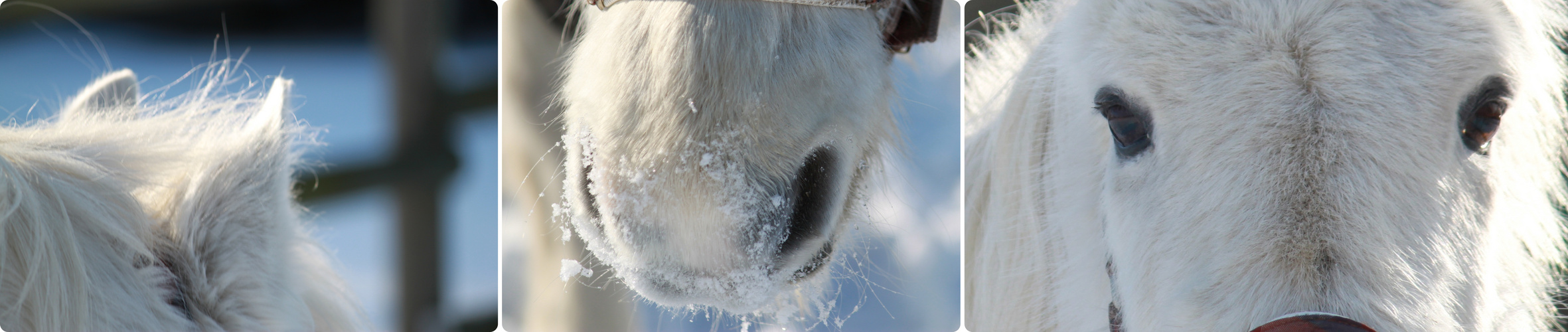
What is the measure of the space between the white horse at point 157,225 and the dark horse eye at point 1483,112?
1.12m

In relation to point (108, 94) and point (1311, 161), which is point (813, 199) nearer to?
point (1311, 161)

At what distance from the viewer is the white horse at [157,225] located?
23.5 inches

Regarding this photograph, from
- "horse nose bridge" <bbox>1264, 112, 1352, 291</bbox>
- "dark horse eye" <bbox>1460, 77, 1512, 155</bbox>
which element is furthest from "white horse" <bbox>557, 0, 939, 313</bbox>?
"dark horse eye" <bbox>1460, 77, 1512, 155</bbox>

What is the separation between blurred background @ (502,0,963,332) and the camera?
1.02m

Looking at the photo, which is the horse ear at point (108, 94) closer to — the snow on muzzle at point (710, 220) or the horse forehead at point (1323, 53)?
the snow on muzzle at point (710, 220)

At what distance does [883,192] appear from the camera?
37.6 inches

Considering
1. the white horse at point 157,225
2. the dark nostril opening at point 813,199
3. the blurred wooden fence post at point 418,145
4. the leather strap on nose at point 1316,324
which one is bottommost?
the blurred wooden fence post at point 418,145

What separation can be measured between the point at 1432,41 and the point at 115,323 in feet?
3.70

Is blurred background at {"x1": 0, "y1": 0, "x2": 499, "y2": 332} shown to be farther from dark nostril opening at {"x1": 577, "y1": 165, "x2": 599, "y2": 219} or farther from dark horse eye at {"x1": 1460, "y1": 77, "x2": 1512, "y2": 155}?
dark horse eye at {"x1": 1460, "y1": 77, "x2": 1512, "y2": 155}

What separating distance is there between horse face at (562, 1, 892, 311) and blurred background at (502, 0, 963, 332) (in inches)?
6.2

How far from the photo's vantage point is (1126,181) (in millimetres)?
803

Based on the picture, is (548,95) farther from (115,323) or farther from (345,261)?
(115,323)

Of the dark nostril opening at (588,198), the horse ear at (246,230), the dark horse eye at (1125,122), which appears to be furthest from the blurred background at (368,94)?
the dark horse eye at (1125,122)

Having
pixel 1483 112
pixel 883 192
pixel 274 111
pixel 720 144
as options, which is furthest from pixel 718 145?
pixel 1483 112
